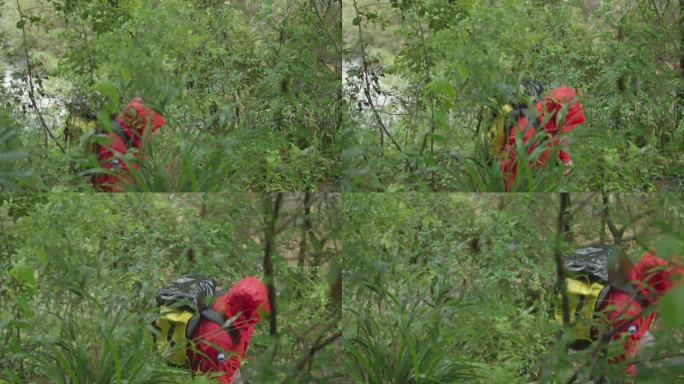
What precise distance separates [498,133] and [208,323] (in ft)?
4.15

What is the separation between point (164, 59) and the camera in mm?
3248

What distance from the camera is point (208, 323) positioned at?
3191 mm

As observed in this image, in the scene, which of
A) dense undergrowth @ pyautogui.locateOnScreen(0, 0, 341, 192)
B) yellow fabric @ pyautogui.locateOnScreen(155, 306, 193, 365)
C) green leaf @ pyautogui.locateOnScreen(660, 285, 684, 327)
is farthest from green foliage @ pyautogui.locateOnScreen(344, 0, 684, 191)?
green leaf @ pyautogui.locateOnScreen(660, 285, 684, 327)

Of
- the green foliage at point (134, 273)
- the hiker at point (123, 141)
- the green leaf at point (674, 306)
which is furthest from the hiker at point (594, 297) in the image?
the green leaf at point (674, 306)

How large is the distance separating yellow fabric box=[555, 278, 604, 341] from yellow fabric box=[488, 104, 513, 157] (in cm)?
55

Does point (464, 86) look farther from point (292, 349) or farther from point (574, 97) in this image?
point (292, 349)

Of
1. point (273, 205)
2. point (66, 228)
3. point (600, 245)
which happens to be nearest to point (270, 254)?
point (273, 205)

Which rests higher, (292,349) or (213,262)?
(213,262)

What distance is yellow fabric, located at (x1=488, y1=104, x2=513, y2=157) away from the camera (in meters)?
3.22

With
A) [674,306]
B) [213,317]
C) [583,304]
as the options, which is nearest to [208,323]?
[213,317]

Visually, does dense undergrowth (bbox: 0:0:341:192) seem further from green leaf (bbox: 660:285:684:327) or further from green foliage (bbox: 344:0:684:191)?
green leaf (bbox: 660:285:684:327)

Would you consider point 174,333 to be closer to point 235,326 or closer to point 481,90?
point 235,326

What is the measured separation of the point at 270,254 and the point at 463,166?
780 mm

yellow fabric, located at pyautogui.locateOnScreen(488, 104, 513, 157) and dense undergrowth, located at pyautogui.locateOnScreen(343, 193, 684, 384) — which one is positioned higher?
yellow fabric, located at pyautogui.locateOnScreen(488, 104, 513, 157)
